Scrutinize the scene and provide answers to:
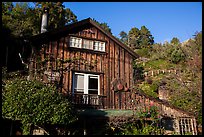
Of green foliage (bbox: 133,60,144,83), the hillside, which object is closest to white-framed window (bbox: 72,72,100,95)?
the hillside

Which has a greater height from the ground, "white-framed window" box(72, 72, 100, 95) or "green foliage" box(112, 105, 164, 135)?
"white-framed window" box(72, 72, 100, 95)

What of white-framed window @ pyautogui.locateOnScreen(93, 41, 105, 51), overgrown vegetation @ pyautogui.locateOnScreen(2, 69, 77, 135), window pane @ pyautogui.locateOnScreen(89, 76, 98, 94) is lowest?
overgrown vegetation @ pyautogui.locateOnScreen(2, 69, 77, 135)

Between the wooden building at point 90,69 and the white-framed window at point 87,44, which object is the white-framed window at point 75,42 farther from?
the white-framed window at point 87,44

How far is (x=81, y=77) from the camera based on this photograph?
13.6 m

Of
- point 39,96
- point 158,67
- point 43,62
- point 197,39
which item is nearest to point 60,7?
point 158,67

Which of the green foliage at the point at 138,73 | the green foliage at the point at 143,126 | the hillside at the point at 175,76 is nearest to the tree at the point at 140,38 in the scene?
the hillside at the point at 175,76

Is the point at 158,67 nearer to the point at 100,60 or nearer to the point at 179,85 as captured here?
the point at 179,85

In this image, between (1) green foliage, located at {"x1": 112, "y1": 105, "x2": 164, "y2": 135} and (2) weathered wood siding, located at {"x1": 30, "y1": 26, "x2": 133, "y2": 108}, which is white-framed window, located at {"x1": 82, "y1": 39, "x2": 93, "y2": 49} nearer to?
(2) weathered wood siding, located at {"x1": 30, "y1": 26, "x2": 133, "y2": 108}

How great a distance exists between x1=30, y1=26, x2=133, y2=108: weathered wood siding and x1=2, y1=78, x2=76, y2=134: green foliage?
3.05m

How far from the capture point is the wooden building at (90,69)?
42.4 ft

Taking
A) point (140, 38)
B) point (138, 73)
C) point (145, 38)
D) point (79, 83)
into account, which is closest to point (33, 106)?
point (79, 83)

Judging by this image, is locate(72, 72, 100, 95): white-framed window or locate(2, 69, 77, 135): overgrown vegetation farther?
locate(72, 72, 100, 95): white-framed window

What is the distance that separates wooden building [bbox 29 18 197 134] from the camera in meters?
12.9

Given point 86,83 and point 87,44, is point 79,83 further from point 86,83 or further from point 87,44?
point 87,44
